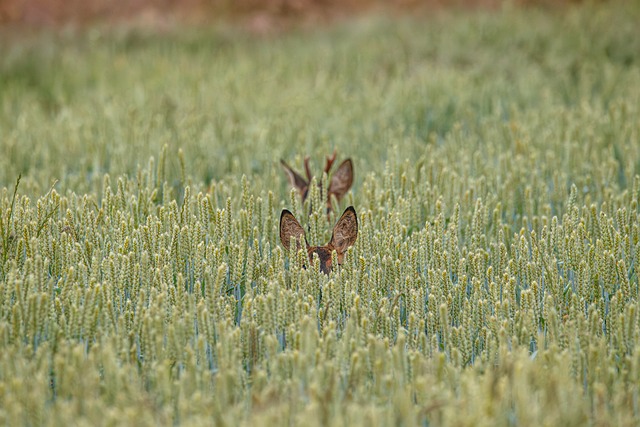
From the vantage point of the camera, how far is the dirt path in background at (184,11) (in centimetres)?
717

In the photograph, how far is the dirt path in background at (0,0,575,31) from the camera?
7.17 m

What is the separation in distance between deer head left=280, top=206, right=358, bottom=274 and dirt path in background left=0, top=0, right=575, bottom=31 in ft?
16.6

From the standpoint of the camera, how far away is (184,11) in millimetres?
7547

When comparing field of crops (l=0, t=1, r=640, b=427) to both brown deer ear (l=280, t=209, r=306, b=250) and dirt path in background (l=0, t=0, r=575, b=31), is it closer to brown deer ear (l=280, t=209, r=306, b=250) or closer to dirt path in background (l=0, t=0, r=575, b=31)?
brown deer ear (l=280, t=209, r=306, b=250)

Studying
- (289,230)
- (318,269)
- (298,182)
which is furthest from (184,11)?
(318,269)

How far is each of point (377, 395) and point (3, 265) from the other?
1.11m

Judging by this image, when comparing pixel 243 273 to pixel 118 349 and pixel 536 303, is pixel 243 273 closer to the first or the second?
pixel 118 349

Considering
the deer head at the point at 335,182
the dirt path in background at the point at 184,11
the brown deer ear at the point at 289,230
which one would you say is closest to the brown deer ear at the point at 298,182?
the deer head at the point at 335,182

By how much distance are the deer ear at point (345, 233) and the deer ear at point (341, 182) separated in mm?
559

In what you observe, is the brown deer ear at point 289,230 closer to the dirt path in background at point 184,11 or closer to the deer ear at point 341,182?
the deer ear at point 341,182

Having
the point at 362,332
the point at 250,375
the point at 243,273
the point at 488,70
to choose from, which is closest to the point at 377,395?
the point at 362,332

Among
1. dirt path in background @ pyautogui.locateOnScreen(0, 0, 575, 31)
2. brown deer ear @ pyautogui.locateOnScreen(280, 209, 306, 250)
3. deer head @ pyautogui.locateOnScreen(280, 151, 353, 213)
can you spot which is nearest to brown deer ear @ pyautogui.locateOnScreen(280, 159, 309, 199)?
deer head @ pyautogui.locateOnScreen(280, 151, 353, 213)

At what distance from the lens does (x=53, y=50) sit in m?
6.01

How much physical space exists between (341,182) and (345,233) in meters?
0.59
